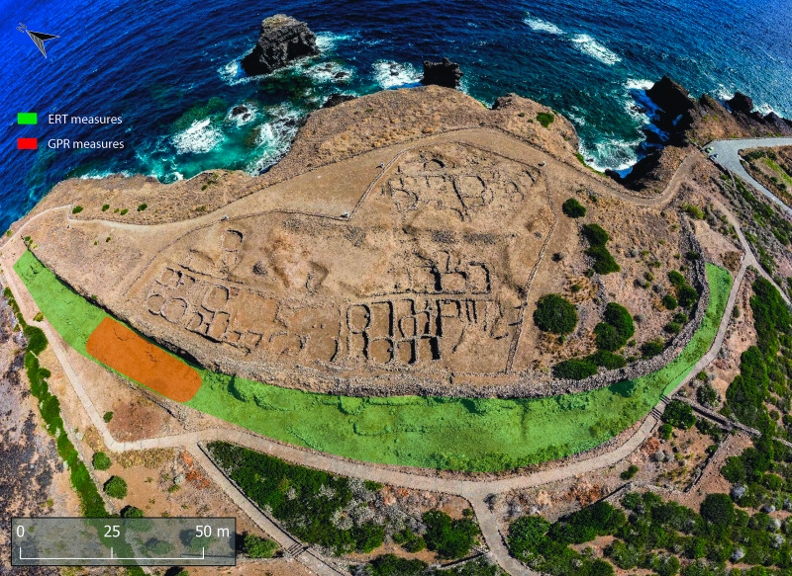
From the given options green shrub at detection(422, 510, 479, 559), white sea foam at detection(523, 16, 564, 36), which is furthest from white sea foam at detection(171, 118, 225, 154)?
white sea foam at detection(523, 16, 564, 36)

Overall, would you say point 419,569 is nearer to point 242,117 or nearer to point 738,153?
point 242,117

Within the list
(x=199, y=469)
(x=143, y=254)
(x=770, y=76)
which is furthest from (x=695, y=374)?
(x=770, y=76)

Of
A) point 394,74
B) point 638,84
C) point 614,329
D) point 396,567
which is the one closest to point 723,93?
point 638,84

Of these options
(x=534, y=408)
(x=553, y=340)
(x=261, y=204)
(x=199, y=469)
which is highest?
(x=261, y=204)

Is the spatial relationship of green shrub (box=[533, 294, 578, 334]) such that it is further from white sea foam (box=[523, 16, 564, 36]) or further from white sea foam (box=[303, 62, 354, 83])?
white sea foam (box=[523, 16, 564, 36])

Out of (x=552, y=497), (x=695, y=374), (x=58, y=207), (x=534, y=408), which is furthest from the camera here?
(x=58, y=207)

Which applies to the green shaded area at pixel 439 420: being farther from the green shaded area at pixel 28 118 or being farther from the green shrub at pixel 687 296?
the green shaded area at pixel 28 118

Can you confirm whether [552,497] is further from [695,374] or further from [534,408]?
[695,374]
